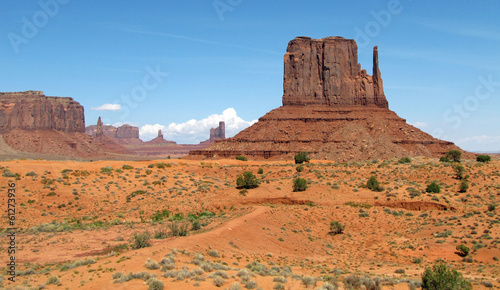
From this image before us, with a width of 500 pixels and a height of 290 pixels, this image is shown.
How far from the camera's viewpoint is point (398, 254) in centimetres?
2441

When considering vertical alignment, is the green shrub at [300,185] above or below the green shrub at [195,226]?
above

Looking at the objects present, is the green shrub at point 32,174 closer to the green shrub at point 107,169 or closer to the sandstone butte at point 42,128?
the green shrub at point 107,169

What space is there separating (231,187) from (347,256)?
20.3 metres

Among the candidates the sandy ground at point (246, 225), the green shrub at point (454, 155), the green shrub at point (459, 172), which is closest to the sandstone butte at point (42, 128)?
the sandy ground at point (246, 225)

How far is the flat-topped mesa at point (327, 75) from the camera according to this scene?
347 ft

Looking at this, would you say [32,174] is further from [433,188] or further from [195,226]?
[433,188]

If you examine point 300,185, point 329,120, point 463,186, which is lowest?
point 463,186

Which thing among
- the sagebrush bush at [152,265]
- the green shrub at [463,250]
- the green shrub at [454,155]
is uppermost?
the green shrub at [454,155]

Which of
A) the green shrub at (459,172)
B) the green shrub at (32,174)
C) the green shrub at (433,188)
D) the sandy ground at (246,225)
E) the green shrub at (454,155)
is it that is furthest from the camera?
the green shrub at (454,155)

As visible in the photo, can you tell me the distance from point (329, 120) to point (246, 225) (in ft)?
250

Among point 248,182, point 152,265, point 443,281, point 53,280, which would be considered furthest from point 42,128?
point 443,281

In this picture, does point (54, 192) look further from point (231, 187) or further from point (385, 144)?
point (385, 144)

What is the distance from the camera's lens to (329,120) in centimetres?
9788

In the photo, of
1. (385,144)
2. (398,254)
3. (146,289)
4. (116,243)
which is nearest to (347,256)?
(398,254)
